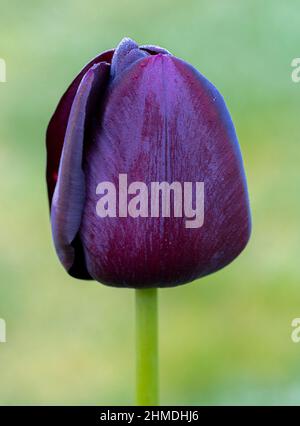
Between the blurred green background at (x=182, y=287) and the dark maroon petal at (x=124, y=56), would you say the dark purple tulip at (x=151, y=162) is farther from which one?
the blurred green background at (x=182, y=287)

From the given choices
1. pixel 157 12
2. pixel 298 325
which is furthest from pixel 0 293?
pixel 157 12

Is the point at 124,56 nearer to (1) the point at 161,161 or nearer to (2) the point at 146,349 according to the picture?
(1) the point at 161,161

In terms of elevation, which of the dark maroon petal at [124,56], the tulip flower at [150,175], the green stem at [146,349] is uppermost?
the dark maroon petal at [124,56]

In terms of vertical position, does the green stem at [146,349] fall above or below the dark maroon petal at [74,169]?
below

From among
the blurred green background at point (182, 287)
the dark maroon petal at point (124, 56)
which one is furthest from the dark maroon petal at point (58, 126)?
the blurred green background at point (182, 287)

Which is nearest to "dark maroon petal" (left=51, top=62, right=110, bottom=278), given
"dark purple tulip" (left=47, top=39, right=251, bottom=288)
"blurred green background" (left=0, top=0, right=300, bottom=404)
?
"dark purple tulip" (left=47, top=39, right=251, bottom=288)

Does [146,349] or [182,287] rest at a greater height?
[182,287]

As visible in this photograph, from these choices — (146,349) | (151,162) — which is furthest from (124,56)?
(146,349)

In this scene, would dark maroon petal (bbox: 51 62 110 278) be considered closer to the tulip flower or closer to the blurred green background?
the tulip flower
